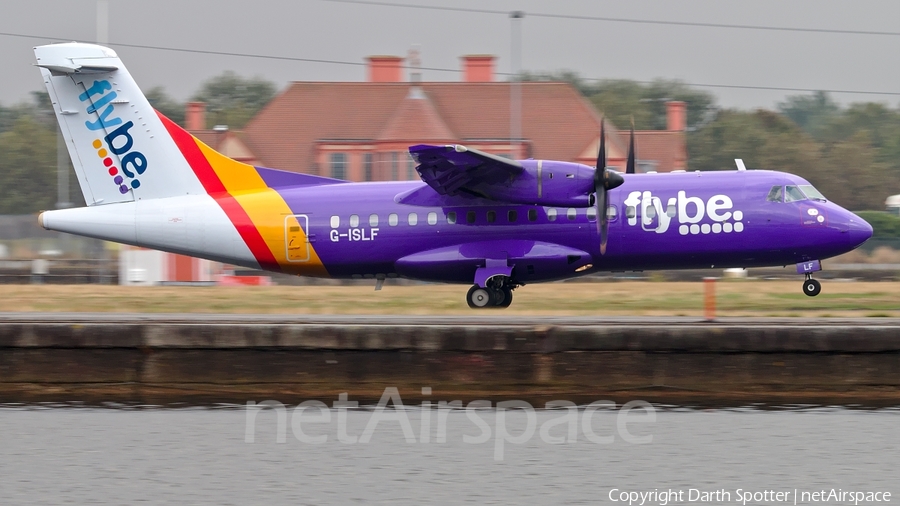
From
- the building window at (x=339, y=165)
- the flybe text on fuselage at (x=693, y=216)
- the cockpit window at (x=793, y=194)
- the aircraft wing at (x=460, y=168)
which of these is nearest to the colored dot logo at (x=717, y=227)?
the flybe text on fuselage at (x=693, y=216)

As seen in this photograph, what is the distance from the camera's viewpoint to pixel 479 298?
23875mm

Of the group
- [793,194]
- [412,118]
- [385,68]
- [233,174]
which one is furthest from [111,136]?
[385,68]

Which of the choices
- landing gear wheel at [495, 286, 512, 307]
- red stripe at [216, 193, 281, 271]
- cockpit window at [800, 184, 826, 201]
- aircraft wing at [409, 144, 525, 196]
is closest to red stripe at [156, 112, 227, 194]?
red stripe at [216, 193, 281, 271]

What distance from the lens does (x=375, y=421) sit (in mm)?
16609

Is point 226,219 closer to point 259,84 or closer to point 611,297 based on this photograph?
point 611,297

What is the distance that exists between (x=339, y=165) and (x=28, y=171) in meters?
42.3

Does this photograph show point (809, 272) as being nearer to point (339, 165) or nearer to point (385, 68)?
point (339, 165)

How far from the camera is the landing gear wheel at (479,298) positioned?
2388 centimetres

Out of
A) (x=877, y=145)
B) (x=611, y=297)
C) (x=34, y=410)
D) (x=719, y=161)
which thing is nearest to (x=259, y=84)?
(x=719, y=161)

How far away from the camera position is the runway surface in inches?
727

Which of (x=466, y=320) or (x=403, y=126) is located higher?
(x=403, y=126)

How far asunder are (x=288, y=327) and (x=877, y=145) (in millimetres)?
103966

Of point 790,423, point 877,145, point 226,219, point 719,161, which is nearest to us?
point 790,423

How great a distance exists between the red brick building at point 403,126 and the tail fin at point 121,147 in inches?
1422
